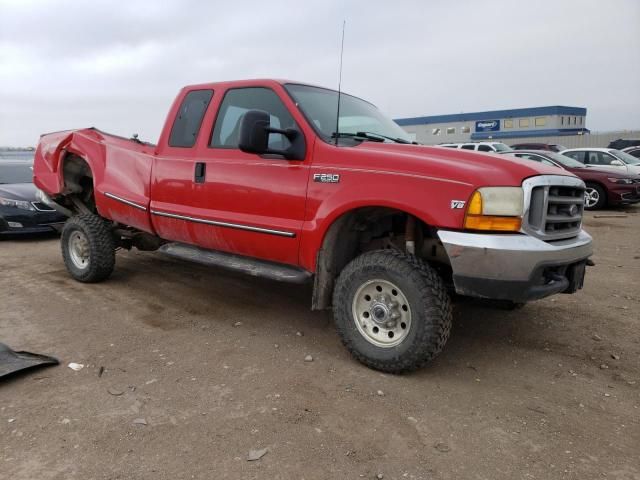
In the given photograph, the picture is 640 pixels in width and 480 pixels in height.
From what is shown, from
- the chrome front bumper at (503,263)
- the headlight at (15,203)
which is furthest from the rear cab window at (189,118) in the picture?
the headlight at (15,203)

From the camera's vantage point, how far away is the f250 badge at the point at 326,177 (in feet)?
11.5

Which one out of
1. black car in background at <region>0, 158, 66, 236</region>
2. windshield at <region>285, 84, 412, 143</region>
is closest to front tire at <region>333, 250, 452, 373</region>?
windshield at <region>285, 84, 412, 143</region>

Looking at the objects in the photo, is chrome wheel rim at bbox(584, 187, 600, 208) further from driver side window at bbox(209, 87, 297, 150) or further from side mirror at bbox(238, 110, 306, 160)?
side mirror at bbox(238, 110, 306, 160)

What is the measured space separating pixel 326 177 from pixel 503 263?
1332mm

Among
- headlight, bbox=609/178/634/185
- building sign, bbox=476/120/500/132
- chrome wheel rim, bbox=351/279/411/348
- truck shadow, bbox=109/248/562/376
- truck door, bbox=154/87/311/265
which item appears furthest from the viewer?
building sign, bbox=476/120/500/132

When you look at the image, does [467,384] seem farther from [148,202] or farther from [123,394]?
[148,202]

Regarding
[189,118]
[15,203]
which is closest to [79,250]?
[189,118]

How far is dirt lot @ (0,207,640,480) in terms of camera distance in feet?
8.01

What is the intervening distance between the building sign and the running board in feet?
162

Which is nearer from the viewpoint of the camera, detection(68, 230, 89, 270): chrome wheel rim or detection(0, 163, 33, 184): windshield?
detection(68, 230, 89, 270): chrome wheel rim

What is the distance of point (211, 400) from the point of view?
9.88ft

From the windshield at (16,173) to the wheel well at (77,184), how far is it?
13.1 ft

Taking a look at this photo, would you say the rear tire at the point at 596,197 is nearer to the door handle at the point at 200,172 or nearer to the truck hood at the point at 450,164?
the truck hood at the point at 450,164

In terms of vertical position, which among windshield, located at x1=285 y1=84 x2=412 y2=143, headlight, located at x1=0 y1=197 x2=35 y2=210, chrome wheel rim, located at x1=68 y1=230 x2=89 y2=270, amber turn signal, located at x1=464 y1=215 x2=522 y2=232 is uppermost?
windshield, located at x1=285 y1=84 x2=412 y2=143
